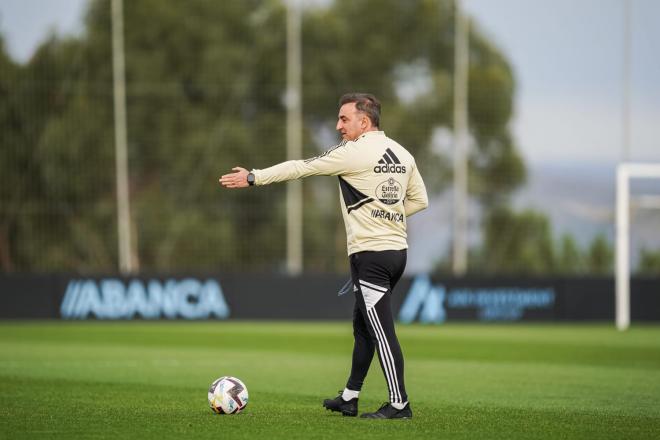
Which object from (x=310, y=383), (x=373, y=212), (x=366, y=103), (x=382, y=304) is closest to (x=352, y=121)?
(x=366, y=103)

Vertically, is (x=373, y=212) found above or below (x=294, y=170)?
below

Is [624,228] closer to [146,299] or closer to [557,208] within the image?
[557,208]

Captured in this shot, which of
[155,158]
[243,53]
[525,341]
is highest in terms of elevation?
[243,53]

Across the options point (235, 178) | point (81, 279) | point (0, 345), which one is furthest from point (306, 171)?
point (81, 279)

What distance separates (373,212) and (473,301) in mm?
17049

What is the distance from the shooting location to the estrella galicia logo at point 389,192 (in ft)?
26.8

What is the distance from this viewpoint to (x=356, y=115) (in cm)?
824

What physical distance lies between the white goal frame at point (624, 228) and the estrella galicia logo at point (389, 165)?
15.7 meters

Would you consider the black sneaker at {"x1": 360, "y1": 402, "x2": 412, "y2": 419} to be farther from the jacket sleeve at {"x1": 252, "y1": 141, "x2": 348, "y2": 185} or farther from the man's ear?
the man's ear

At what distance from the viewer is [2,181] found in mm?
27031

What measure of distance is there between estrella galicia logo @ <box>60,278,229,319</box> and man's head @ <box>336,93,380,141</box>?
16761 mm

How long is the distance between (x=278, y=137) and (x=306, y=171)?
2036 cm

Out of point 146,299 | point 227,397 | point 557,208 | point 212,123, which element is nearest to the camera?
point 227,397

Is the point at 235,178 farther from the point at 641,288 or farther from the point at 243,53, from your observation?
the point at 243,53
